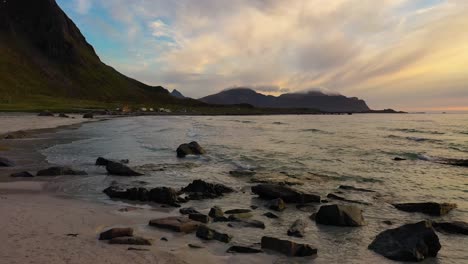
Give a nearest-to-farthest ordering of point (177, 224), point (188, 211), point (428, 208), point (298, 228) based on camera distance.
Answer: point (177, 224), point (298, 228), point (188, 211), point (428, 208)

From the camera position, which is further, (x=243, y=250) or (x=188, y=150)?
(x=188, y=150)

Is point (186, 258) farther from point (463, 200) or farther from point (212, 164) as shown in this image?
point (212, 164)

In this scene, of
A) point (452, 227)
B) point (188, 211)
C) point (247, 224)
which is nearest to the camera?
point (247, 224)

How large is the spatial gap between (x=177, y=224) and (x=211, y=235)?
1.20 meters

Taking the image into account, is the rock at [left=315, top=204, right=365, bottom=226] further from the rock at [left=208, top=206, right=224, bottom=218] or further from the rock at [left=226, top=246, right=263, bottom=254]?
the rock at [left=226, top=246, right=263, bottom=254]

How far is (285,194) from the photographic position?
15656mm

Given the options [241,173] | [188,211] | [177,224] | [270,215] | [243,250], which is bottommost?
[241,173]

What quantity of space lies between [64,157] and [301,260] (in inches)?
873

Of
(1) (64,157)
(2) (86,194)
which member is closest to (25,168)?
(1) (64,157)

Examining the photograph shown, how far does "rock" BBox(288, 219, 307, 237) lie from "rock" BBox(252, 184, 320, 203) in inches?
125

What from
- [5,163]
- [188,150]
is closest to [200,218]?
[5,163]

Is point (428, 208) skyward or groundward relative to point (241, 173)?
skyward

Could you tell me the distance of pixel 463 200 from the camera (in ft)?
56.8

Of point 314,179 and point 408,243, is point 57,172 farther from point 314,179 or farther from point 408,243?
point 408,243
